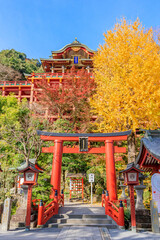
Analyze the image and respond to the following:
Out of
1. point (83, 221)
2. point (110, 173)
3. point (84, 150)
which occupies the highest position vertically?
point (84, 150)

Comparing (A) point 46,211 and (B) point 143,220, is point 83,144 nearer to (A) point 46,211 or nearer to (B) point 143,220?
(A) point 46,211

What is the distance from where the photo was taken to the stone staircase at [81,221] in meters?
6.64

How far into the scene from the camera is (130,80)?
8773 mm

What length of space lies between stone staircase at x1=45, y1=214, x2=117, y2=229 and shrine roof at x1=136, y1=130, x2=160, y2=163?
3.12m

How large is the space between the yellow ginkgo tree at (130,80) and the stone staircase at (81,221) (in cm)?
350

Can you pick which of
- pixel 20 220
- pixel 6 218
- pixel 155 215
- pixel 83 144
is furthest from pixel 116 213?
pixel 6 218

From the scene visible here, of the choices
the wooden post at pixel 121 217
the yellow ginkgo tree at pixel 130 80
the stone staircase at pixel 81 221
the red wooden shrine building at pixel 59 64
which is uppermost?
the red wooden shrine building at pixel 59 64

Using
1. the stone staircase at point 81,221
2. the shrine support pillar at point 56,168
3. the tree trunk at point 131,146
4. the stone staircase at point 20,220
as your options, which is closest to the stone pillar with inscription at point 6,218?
the stone staircase at point 20,220

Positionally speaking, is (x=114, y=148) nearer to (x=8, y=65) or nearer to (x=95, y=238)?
(x=95, y=238)

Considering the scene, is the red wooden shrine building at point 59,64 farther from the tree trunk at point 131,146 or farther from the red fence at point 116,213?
the red fence at point 116,213

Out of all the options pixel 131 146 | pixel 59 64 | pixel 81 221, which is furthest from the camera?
pixel 59 64

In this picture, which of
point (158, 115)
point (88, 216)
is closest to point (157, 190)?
point (88, 216)

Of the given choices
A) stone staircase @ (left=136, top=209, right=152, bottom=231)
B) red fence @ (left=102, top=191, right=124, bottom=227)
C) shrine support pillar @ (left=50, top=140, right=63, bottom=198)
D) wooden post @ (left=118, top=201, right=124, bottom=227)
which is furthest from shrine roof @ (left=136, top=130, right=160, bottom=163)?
shrine support pillar @ (left=50, top=140, right=63, bottom=198)

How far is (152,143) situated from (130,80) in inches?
172
